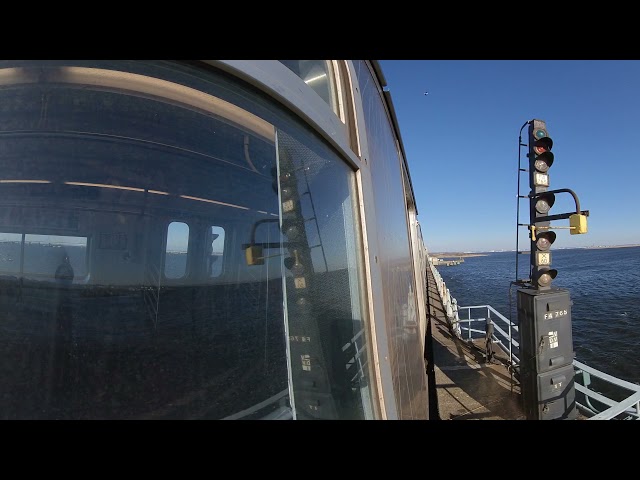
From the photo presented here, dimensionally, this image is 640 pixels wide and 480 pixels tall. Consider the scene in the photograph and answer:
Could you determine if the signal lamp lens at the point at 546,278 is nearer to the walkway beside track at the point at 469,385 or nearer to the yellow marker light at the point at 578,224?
the yellow marker light at the point at 578,224

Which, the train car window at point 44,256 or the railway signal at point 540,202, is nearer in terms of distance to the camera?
the train car window at point 44,256

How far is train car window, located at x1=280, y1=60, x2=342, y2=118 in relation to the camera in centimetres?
161

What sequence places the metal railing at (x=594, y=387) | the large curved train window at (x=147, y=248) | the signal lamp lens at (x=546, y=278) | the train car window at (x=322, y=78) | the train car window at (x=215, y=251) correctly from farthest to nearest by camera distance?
the signal lamp lens at (x=546, y=278) < the metal railing at (x=594, y=387) < the train car window at (x=322, y=78) < the train car window at (x=215, y=251) < the large curved train window at (x=147, y=248)

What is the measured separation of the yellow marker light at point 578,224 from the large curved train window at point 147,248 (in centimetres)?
557

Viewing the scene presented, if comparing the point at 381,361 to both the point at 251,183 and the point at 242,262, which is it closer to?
the point at 242,262

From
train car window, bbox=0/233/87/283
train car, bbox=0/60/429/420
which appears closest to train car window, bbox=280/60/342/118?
train car, bbox=0/60/429/420

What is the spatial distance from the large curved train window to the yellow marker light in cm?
557

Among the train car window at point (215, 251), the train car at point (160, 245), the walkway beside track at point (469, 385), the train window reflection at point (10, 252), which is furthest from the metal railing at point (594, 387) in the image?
the train window reflection at point (10, 252)

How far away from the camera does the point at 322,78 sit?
1.71 metres

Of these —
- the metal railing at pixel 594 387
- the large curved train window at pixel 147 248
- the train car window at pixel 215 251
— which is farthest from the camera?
the metal railing at pixel 594 387

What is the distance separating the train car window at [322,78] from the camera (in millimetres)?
1614

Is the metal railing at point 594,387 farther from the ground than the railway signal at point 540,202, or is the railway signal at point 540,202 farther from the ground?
the railway signal at point 540,202

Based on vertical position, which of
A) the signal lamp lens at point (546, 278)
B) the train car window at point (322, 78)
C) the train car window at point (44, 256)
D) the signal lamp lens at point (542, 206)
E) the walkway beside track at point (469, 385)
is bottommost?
the walkway beside track at point (469, 385)

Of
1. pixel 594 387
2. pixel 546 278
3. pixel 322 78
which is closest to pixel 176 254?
pixel 322 78
